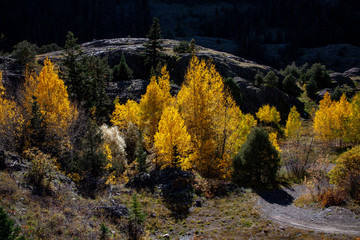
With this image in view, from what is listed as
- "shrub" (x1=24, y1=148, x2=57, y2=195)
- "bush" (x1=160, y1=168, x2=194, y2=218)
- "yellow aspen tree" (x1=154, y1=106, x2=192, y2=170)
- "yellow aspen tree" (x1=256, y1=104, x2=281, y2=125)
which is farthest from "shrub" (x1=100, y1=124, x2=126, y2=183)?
"yellow aspen tree" (x1=256, y1=104, x2=281, y2=125)

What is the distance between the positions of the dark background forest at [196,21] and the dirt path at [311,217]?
13336 cm

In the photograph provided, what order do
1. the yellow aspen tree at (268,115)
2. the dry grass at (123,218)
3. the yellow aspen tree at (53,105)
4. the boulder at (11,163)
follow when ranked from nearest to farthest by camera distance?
the dry grass at (123,218) < the boulder at (11,163) < the yellow aspen tree at (53,105) < the yellow aspen tree at (268,115)

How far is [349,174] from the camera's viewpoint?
49.8 feet

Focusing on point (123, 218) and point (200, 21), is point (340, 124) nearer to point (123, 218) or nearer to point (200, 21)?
point (123, 218)

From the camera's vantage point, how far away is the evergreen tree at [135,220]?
39.1ft

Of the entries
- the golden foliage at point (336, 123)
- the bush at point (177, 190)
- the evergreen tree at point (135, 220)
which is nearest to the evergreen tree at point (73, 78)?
the bush at point (177, 190)

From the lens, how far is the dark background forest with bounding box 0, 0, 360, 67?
14525 cm

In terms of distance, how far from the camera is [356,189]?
14.8m

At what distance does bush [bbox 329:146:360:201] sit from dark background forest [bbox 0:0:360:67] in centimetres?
13304

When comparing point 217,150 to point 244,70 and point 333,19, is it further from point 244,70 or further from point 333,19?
point 333,19

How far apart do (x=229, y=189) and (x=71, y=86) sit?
2955 centimetres

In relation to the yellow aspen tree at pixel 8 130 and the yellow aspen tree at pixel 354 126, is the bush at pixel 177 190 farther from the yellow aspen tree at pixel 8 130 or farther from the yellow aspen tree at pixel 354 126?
the yellow aspen tree at pixel 354 126

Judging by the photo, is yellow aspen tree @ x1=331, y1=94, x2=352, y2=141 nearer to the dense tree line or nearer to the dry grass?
the dry grass

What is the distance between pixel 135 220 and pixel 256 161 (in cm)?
1281
